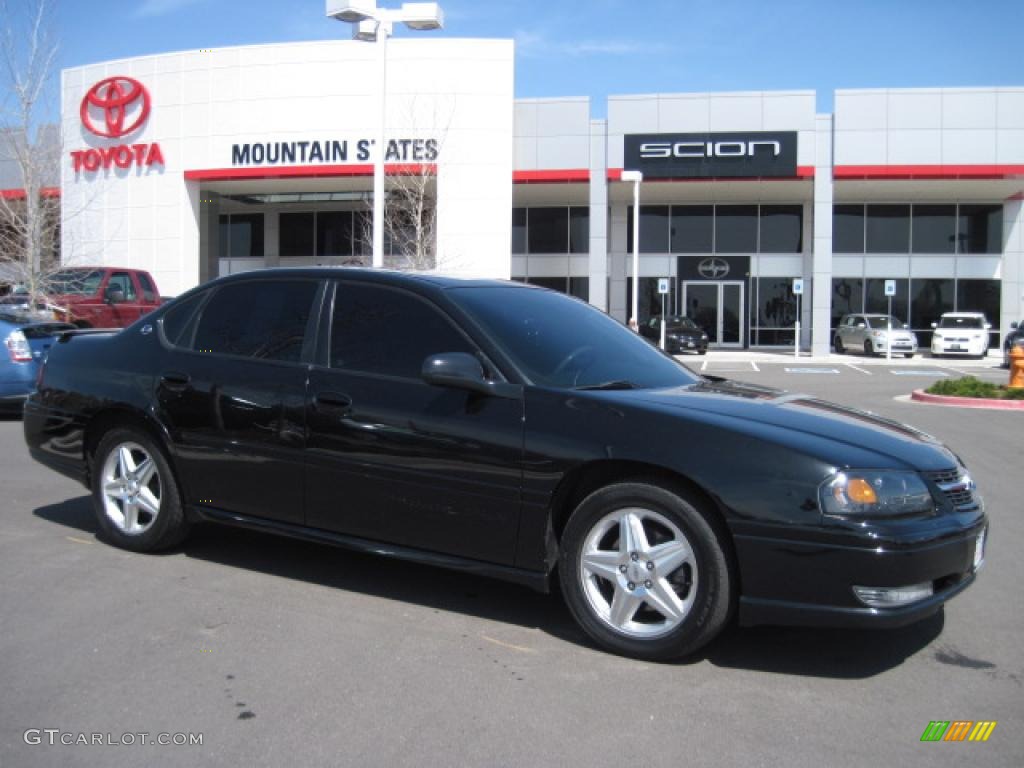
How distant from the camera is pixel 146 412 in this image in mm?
5398

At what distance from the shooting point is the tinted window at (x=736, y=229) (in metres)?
36.7

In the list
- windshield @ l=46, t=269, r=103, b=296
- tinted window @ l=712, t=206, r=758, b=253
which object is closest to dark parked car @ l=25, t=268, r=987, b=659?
windshield @ l=46, t=269, r=103, b=296

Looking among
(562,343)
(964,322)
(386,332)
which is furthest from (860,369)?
(386,332)

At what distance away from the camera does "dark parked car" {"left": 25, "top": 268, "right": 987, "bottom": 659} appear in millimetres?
3746

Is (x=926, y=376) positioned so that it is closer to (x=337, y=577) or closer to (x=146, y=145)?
(x=337, y=577)

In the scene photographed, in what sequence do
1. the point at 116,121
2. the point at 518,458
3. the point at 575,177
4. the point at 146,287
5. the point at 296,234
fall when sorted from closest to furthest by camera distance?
the point at 518,458
the point at 146,287
the point at 116,121
the point at 575,177
the point at 296,234

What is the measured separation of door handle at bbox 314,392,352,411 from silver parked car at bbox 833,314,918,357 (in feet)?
101

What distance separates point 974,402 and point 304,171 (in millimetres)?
21926

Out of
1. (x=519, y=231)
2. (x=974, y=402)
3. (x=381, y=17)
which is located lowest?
(x=974, y=402)

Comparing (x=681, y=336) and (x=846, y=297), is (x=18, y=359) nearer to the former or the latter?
(x=681, y=336)

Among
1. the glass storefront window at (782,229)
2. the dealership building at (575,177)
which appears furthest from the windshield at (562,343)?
the glass storefront window at (782,229)

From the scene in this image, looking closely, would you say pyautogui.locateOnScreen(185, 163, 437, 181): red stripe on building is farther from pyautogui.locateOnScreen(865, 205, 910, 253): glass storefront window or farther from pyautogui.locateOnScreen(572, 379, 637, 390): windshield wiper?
pyautogui.locateOnScreen(572, 379, 637, 390): windshield wiper

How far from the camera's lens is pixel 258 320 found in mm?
5250

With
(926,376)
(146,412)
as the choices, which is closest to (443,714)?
(146,412)
